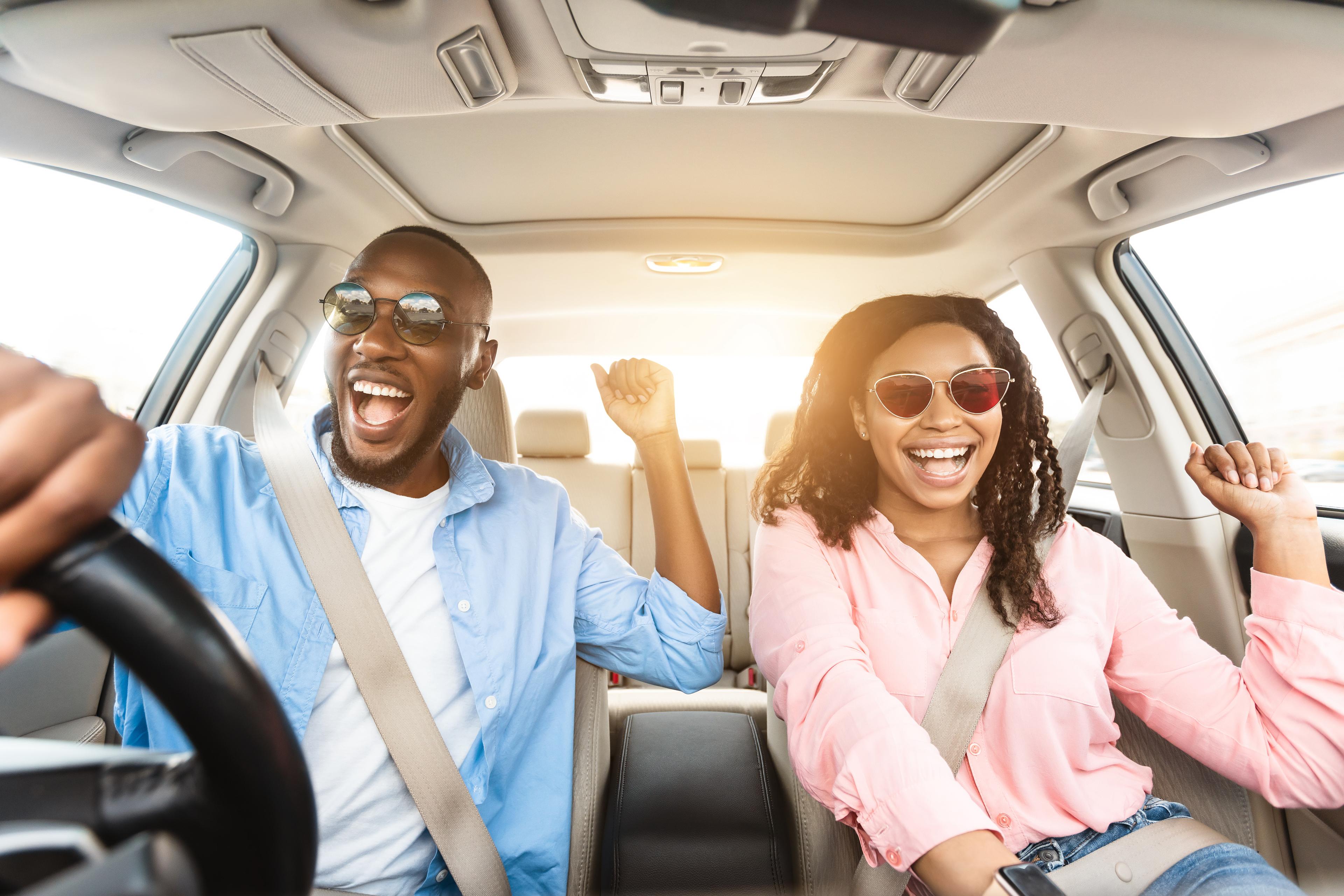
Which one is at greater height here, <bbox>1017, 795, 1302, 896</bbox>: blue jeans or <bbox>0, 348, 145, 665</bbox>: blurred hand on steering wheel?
<bbox>0, 348, 145, 665</bbox>: blurred hand on steering wheel

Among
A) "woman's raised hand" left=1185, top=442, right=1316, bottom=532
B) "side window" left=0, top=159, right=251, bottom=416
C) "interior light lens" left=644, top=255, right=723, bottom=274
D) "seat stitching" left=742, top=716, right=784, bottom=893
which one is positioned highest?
"interior light lens" left=644, top=255, right=723, bottom=274

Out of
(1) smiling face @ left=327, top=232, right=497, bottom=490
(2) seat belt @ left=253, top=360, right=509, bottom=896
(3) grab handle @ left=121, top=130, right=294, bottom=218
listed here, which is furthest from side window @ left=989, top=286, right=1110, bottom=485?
(3) grab handle @ left=121, top=130, right=294, bottom=218

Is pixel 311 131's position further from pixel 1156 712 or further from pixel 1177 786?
pixel 1177 786

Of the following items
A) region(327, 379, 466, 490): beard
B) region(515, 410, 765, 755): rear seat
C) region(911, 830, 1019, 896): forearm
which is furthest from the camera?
region(515, 410, 765, 755): rear seat

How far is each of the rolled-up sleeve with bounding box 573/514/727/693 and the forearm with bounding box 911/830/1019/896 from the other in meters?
0.53

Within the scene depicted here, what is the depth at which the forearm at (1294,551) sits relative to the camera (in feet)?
4.13

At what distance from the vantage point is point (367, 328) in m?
1.34

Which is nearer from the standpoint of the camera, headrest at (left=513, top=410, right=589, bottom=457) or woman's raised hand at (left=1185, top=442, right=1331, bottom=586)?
woman's raised hand at (left=1185, top=442, right=1331, bottom=586)

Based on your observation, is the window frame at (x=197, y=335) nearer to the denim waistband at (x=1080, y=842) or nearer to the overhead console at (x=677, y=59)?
the overhead console at (x=677, y=59)

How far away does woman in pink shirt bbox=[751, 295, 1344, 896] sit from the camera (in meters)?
1.10

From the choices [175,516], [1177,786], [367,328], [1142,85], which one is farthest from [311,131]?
[1177,786]

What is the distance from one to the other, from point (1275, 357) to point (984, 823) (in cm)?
159

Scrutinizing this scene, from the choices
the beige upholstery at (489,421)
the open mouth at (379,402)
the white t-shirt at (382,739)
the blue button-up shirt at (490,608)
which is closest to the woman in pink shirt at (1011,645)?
the blue button-up shirt at (490,608)

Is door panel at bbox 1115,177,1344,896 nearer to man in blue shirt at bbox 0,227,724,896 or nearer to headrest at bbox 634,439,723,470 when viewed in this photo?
man in blue shirt at bbox 0,227,724,896
